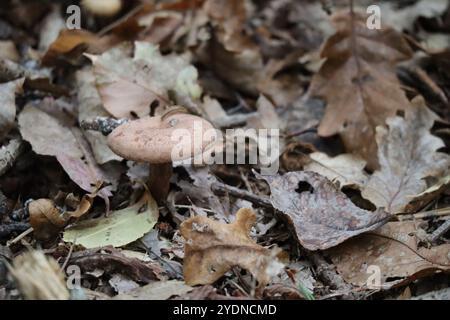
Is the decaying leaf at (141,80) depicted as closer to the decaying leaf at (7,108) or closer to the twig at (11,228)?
the decaying leaf at (7,108)

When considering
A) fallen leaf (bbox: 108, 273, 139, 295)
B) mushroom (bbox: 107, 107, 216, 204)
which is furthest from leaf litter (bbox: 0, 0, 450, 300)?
mushroom (bbox: 107, 107, 216, 204)

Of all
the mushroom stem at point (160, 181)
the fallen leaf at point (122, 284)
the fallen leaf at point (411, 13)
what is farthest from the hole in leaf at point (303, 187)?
the fallen leaf at point (411, 13)

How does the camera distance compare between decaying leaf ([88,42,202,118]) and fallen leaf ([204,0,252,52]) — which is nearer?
decaying leaf ([88,42,202,118])

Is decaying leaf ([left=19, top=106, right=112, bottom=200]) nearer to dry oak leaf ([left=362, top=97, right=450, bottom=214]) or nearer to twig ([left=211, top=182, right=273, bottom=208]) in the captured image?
twig ([left=211, top=182, right=273, bottom=208])

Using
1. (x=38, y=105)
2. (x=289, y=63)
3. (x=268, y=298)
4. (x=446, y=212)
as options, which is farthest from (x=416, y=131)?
(x=38, y=105)

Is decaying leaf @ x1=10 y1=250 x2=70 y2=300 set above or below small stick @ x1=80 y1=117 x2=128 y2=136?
below

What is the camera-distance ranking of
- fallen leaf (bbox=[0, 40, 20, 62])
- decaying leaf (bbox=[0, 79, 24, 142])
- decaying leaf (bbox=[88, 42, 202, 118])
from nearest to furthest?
decaying leaf (bbox=[0, 79, 24, 142]) → decaying leaf (bbox=[88, 42, 202, 118]) → fallen leaf (bbox=[0, 40, 20, 62])
